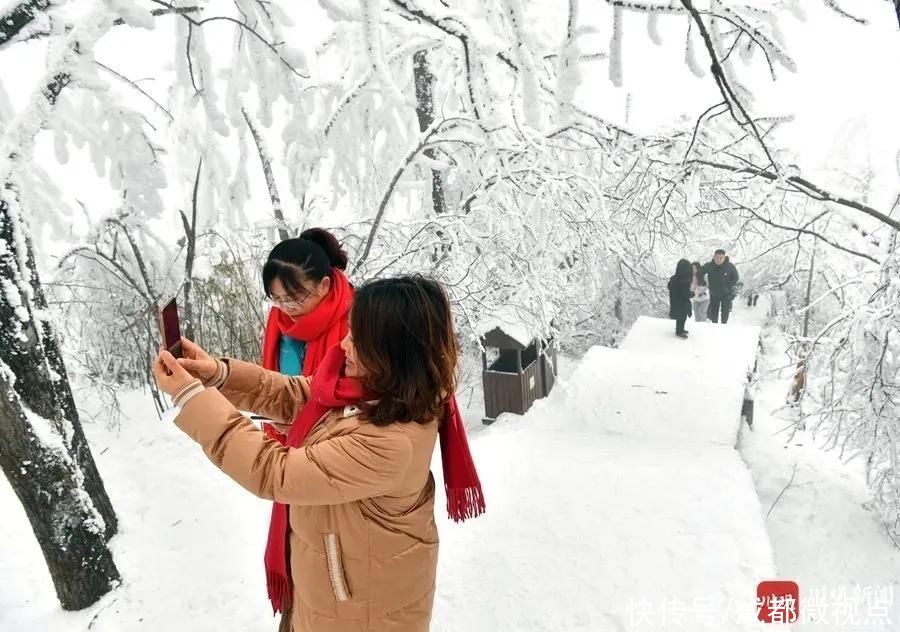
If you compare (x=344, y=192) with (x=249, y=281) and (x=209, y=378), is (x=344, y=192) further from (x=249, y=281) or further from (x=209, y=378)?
(x=209, y=378)

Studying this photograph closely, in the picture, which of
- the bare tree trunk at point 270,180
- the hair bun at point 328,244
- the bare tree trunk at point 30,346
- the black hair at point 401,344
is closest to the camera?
the black hair at point 401,344

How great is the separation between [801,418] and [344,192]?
4.91m

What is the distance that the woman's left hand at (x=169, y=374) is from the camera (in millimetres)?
1318

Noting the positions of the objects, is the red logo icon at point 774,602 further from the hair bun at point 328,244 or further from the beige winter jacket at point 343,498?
the hair bun at point 328,244

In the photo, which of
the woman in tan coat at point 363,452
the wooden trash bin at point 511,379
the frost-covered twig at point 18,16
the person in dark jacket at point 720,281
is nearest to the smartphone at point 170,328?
the woman in tan coat at point 363,452

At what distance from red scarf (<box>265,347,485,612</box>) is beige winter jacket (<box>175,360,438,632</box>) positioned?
0.05 meters

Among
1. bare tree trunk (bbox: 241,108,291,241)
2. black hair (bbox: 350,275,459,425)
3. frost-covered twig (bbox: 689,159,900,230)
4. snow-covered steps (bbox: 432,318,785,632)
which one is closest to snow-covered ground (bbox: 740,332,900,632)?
snow-covered steps (bbox: 432,318,785,632)

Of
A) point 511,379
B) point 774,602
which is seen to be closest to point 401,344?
point 774,602

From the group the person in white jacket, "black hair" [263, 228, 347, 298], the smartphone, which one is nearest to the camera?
the smartphone

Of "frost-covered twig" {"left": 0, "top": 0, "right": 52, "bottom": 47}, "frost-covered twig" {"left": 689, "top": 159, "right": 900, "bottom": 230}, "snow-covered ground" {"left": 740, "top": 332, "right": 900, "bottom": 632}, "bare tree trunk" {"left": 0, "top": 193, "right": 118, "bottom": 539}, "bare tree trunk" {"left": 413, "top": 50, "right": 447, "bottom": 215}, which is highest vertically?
"bare tree trunk" {"left": 413, "top": 50, "right": 447, "bottom": 215}

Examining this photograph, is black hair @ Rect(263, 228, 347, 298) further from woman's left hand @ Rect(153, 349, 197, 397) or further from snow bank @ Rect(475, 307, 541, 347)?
snow bank @ Rect(475, 307, 541, 347)

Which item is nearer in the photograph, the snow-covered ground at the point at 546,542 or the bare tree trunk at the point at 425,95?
the snow-covered ground at the point at 546,542

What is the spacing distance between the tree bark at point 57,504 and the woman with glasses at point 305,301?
114 centimetres

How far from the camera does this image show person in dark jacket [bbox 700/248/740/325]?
9.25 metres
